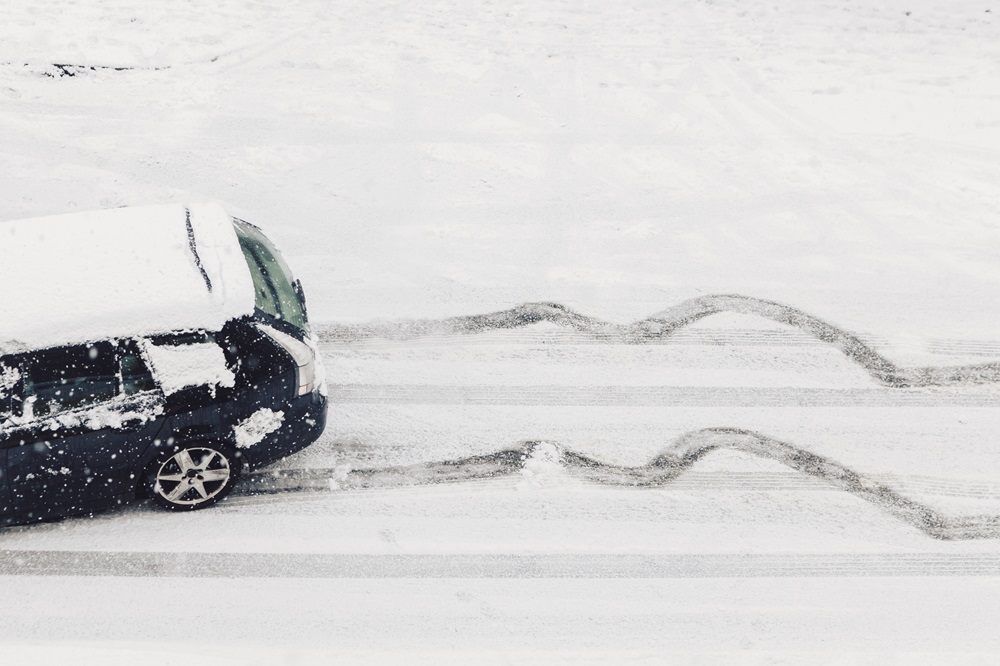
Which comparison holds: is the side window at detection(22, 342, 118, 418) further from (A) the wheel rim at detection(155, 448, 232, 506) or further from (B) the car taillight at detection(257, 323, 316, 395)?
(B) the car taillight at detection(257, 323, 316, 395)

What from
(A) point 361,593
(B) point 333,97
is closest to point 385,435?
(A) point 361,593

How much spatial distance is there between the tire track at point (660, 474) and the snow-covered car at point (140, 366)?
1.25 feet

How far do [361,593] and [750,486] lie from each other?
2909 millimetres

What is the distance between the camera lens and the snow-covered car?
4594 mm

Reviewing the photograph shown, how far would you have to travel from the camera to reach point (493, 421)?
238 inches

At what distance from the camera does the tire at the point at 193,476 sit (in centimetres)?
501

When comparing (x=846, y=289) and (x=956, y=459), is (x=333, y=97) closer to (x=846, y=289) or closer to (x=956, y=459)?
(x=846, y=289)

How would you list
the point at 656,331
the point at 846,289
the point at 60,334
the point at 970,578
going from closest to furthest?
the point at 60,334, the point at 970,578, the point at 656,331, the point at 846,289

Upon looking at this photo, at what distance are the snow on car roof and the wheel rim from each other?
913 mm

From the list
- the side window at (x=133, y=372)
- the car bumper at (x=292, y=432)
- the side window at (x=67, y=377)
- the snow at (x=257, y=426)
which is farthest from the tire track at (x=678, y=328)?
the side window at (x=67, y=377)

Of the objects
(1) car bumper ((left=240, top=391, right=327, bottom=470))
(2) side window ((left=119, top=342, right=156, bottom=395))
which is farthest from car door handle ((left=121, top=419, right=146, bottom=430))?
(1) car bumper ((left=240, top=391, right=327, bottom=470))

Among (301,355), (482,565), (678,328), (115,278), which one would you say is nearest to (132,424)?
(115,278)

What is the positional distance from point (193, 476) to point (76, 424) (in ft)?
2.70

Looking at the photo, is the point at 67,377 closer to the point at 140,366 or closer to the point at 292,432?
the point at 140,366
